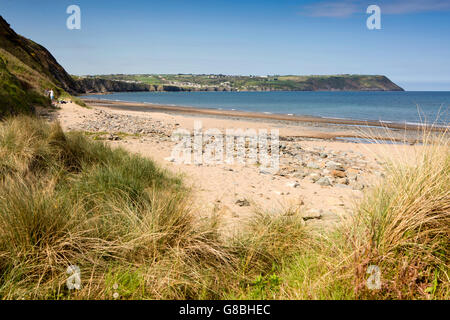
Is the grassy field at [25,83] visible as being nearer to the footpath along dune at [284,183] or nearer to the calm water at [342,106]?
the footpath along dune at [284,183]

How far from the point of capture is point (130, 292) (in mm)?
2779

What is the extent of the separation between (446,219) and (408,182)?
0.45m

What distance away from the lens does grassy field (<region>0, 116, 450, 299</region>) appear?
271 centimetres

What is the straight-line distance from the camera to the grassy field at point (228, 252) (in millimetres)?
2711

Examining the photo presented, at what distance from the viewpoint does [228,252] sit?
3.54 meters

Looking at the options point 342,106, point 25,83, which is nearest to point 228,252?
point 25,83

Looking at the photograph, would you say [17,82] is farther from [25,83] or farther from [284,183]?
[284,183]

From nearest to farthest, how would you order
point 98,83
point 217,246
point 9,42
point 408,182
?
1. point 408,182
2. point 217,246
3. point 9,42
4. point 98,83

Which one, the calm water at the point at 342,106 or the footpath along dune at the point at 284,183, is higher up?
the calm water at the point at 342,106

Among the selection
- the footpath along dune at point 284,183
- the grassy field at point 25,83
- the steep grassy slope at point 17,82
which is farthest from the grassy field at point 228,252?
the grassy field at point 25,83

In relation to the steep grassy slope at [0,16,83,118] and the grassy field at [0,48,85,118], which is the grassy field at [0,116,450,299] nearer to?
the steep grassy slope at [0,16,83,118]
